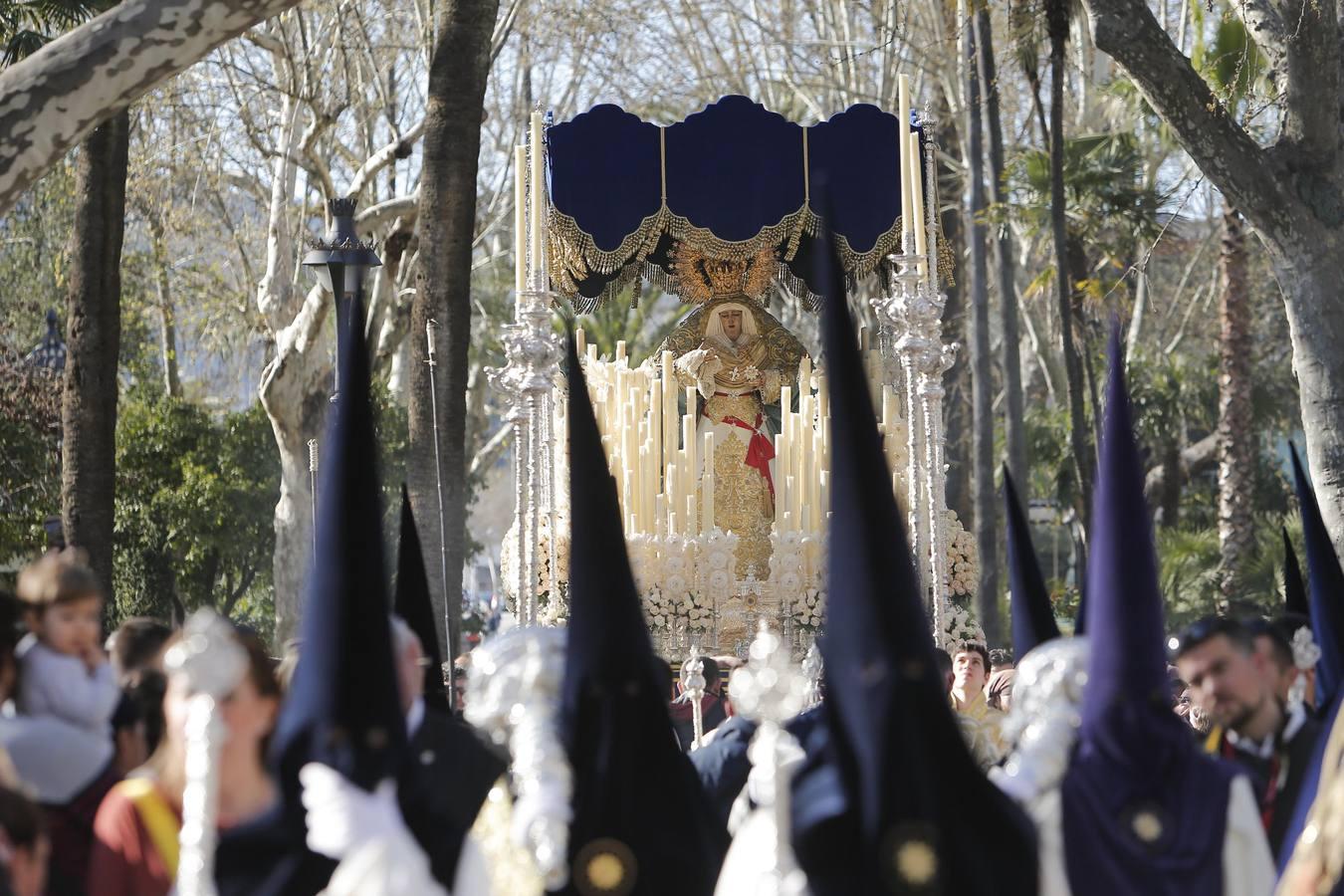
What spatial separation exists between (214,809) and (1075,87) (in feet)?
91.6

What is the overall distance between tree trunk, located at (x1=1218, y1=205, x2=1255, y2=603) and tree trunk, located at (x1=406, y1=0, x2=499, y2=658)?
11.3 metres

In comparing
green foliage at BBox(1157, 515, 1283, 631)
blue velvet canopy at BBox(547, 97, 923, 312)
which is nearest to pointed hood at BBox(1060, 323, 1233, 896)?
blue velvet canopy at BBox(547, 97, 923, 312)

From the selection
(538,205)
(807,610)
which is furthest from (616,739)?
(807,610)

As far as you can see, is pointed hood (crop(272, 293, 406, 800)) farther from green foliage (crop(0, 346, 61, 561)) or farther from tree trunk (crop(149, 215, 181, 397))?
tree trunk (crop(149, 215, 181, 397))

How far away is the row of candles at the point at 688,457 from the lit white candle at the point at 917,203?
1023mm

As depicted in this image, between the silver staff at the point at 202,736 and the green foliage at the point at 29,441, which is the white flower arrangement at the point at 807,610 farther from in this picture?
the green foliage at the point at 29,441

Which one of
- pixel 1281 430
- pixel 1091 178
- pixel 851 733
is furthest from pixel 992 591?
pixel 851 733

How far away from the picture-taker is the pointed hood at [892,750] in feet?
13.6

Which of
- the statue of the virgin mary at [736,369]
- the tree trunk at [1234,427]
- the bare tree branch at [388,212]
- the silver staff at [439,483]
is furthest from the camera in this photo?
the tree trunk at [1234,427]

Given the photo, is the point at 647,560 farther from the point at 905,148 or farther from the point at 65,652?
the point at 65,652

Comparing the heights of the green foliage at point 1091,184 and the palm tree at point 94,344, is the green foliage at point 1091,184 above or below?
above

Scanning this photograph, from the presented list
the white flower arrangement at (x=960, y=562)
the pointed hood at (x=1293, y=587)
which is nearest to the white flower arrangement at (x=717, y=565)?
the white flower arrangement at (x=960, y=562)

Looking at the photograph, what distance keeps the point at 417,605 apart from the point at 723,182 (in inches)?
298

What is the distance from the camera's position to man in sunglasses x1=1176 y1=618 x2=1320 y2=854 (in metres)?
4.92
